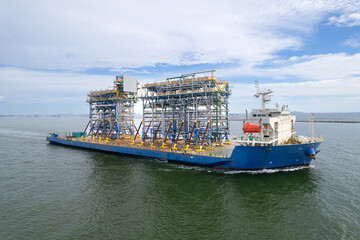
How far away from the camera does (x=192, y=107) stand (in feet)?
158

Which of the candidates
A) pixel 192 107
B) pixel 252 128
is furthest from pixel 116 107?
pixel 252 128

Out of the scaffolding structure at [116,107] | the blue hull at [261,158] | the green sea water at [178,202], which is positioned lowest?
the green sea water at [178,202]

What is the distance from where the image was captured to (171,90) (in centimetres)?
4738

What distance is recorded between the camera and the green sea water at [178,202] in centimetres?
1778

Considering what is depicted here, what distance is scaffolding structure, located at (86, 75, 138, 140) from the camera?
5697cm

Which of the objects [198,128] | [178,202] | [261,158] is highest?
[198,128]

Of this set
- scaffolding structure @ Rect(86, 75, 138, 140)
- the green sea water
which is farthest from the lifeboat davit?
scaffolding structure @ Rect(86, 75, 138, 140)

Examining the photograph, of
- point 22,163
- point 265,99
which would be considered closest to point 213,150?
point 265,99

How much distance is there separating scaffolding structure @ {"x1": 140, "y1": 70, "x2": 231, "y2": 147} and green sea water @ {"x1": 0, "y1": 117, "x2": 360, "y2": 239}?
9.98 meters

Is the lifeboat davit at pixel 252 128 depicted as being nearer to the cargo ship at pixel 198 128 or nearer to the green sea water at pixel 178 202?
the cargo ship at pixel 198 128

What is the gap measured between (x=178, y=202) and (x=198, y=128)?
2226cm

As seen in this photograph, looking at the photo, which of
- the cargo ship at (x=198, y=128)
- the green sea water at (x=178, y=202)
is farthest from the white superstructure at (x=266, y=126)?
the green sea water at (x=178, y=202)

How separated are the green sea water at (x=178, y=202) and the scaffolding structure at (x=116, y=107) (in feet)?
75.6

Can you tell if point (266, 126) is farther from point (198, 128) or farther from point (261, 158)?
point (198, 128)
